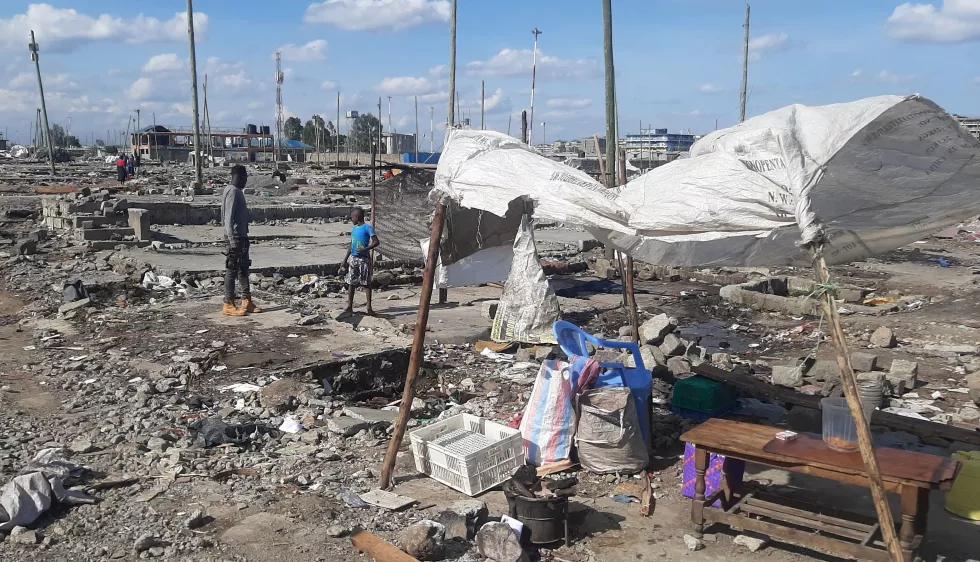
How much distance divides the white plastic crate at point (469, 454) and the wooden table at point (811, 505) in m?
1.14

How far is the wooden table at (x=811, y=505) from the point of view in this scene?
353cm

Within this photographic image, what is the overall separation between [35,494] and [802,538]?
404 cm

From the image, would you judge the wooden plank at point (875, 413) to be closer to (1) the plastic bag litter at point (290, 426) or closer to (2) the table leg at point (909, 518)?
(2) the table leg at point (909, 518)

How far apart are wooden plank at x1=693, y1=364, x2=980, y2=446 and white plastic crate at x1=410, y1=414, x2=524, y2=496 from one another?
2202mm

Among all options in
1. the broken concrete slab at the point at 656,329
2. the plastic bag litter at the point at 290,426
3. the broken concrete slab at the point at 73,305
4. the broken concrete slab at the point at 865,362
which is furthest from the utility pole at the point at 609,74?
the plastic bag litter at the point at 290,426

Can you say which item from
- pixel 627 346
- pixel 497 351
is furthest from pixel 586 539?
pixel 497 351

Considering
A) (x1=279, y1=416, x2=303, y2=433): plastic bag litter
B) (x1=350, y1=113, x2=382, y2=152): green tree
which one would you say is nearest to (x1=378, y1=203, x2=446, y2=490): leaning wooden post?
(x1=279, y1=416, x2=303, y2=433): plastic bag litter

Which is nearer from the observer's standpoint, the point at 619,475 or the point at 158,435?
the point at 619,475

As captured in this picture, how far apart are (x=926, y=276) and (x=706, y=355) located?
8.28 m

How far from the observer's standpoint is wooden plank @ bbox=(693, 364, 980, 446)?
17.7ft

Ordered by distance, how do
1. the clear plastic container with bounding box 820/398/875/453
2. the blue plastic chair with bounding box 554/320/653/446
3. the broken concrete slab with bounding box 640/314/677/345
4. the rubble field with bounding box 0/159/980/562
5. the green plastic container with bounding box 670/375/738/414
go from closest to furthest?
the clear plastic container with bounding box 820/398/875/453 < the rubble field with bounding box 0/159/980/562 < the blue plastic chair with bounding box 554/320/653/446 < the green plastic container with bounding box 670/375/738/414 < the broken concrete slab with bounding box 640/314/677/345

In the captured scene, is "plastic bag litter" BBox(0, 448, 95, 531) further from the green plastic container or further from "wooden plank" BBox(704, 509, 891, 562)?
the green plastic container

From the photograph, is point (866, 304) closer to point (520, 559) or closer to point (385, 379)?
point (385, 379)

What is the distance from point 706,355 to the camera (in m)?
8.09
